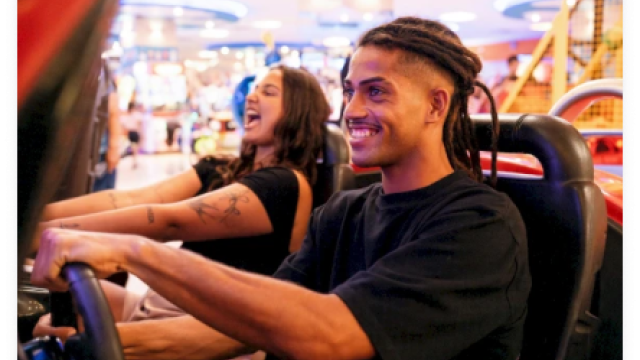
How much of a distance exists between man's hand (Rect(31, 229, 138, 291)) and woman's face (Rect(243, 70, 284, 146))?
1.17m

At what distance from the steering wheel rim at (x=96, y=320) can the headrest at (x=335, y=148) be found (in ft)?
3.63

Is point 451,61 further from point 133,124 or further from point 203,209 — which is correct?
point 133,124

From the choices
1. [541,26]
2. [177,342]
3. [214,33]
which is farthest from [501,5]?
[177,342]

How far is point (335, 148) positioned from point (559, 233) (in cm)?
84

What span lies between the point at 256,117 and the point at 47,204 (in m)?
1.76

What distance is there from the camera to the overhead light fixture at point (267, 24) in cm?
1495

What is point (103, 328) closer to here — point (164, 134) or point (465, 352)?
point (465, 352)

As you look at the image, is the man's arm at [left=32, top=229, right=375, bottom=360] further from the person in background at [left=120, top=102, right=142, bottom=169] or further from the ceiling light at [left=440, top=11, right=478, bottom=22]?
the ceiling light at [left=440, top=11, right=478, bottom=22]

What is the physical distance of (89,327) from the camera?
692mm

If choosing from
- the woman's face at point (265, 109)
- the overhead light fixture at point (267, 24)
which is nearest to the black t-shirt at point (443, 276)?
the woman's face at point (265, 109)

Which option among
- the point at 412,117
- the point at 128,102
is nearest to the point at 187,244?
the point at 412,117

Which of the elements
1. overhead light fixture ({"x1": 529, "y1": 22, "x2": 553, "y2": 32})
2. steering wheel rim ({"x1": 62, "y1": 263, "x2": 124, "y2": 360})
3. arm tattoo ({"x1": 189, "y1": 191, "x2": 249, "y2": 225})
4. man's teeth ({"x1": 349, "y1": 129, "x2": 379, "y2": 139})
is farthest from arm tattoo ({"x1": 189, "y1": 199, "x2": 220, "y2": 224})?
overhead light fixture ({"x1": 529, "y1": 22, "x2": 553, "y2": 32})

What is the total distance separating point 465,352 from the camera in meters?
0.95

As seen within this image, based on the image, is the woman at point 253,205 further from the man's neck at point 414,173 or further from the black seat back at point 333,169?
the man's neck at point 414,173
